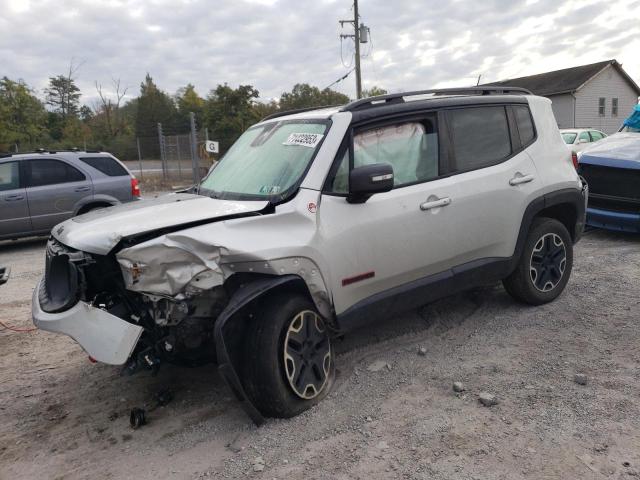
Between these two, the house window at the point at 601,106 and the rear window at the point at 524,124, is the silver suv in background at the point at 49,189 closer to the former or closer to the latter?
the rear window at the point at 524,124

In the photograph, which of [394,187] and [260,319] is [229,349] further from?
[394,187]

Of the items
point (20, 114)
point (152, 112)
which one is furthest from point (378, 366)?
point (152, 112)

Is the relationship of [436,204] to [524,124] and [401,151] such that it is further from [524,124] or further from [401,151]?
[524,124]

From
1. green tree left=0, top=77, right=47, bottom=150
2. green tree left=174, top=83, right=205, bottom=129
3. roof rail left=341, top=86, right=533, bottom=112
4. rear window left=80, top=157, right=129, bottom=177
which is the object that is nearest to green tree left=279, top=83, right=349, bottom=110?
Result: green tree left=174, top=83, right=205, bottom=129

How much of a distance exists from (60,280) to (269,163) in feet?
5.22

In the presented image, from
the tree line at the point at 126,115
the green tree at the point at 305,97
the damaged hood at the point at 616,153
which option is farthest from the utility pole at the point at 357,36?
the damaged hood at the point at 616,153

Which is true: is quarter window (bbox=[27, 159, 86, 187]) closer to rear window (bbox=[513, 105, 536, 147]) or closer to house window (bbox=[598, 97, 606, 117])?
rear window (bbox=[513, 105, 536, 147])

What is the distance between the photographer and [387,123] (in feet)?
12.7

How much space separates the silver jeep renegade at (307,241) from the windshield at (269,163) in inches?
0.5

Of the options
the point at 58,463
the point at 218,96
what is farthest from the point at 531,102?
the point at 218,96

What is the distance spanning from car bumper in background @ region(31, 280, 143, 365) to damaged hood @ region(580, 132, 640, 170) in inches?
271

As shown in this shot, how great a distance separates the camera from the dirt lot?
2828 mm

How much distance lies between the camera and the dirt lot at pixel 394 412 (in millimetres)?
2828

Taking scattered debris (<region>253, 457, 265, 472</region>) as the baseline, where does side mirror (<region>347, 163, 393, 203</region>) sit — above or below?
above
